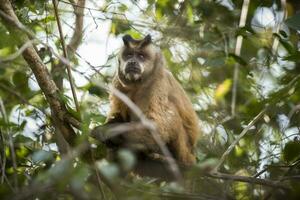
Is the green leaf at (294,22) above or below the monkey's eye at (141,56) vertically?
below

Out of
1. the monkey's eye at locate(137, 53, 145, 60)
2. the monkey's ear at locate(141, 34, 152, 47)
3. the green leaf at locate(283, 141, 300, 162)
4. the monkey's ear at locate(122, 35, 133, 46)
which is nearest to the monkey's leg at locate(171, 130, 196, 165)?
the monkey's eye at locate(137, 53, 145, 60)

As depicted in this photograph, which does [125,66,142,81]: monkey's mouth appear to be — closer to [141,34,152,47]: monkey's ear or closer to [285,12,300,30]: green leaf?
[141,34,152,47]: monkey's ear

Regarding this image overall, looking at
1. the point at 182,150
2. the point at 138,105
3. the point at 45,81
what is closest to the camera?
the point at 45,81

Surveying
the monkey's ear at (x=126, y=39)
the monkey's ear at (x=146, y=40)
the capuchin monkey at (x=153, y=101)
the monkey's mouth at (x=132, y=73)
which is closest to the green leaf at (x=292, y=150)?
the capuchin monkey at (x=153, y=101)

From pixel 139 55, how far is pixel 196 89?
3.19 feet

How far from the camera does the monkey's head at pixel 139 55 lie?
6.81m

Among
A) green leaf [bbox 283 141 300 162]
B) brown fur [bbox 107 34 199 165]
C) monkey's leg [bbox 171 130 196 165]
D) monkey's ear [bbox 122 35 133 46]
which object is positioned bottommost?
green leaf [bbox 283 141 300 162]

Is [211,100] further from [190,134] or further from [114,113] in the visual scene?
[114,113]

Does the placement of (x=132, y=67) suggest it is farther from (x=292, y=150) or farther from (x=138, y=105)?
(x=292, y=150)

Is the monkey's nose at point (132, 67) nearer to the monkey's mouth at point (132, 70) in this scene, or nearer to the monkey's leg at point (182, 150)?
the monkey's mouth at point (132, 70)

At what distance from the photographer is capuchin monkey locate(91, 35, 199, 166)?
6.61m

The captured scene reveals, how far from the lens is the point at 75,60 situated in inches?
274

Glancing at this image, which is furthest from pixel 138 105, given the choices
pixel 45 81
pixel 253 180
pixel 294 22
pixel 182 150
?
pixel 253 180

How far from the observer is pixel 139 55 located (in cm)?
695
